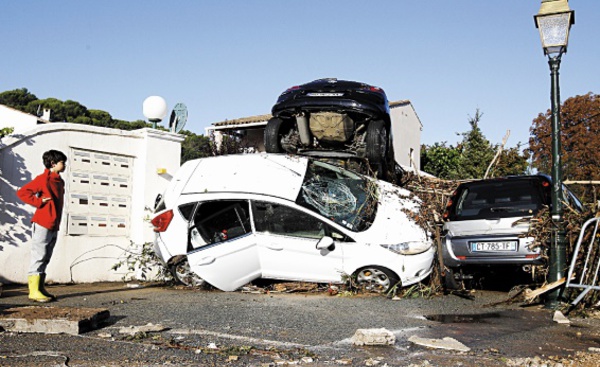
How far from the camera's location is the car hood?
8.32m

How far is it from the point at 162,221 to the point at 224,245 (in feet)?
3.66

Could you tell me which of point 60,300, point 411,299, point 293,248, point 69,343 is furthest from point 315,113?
point 69,343

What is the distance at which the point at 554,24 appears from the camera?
25.8 feet

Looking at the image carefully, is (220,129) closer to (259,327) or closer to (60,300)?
(60,300)

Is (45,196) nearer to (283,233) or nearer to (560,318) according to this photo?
(283,233)

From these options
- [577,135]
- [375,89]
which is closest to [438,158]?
[577,135]

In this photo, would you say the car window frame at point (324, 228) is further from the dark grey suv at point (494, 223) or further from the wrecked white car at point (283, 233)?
the dark grey suv at point (494, 223)

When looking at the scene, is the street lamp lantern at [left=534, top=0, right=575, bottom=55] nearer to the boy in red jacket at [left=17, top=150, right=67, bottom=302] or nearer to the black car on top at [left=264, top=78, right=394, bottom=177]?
the black car on top at [left=264, top=78, right=394, bottom=177]

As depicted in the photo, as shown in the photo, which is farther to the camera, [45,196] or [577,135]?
[577,135]

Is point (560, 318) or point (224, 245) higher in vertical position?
point (224, 245)

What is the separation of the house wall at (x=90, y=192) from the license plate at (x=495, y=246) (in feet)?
18.8

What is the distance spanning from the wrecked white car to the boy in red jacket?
168cm

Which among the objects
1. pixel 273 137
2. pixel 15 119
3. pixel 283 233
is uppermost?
pixel 15 119

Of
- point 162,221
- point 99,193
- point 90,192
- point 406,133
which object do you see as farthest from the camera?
point 406,133
